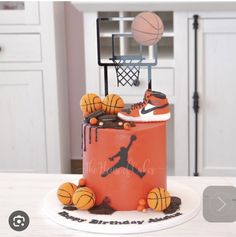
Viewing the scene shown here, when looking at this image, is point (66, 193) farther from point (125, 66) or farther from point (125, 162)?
point (125, 66)


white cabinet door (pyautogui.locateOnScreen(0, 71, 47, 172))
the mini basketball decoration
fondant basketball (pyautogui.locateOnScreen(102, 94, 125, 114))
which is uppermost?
the mini basketball decoration

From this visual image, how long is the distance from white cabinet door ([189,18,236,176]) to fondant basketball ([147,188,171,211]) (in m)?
1.37

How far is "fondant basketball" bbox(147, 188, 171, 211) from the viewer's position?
968 mm

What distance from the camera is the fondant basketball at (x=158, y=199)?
3.18 ft

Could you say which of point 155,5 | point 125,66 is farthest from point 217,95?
point 125,66

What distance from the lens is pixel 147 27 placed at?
103 cm

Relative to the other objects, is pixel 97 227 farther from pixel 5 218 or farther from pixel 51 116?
pixel 51 116

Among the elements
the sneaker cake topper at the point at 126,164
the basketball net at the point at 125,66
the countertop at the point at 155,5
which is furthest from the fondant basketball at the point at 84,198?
the countertop at the point at 155,5

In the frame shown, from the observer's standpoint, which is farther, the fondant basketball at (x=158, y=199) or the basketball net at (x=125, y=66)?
the basketball net at (x=125, y=66)

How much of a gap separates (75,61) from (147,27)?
1816 mm

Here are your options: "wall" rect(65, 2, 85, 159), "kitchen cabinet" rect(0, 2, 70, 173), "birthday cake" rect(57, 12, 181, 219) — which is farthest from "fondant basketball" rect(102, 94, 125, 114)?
"wall" rect(65, 2, 85, 159)

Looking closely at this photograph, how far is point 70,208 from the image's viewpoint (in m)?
1.00

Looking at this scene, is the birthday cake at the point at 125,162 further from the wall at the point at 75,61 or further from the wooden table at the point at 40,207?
the wall at the point at 75,61

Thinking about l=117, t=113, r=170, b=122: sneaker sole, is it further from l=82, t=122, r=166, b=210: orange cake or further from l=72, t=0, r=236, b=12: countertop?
l=72, t=0, r=236, b=12: countertop
